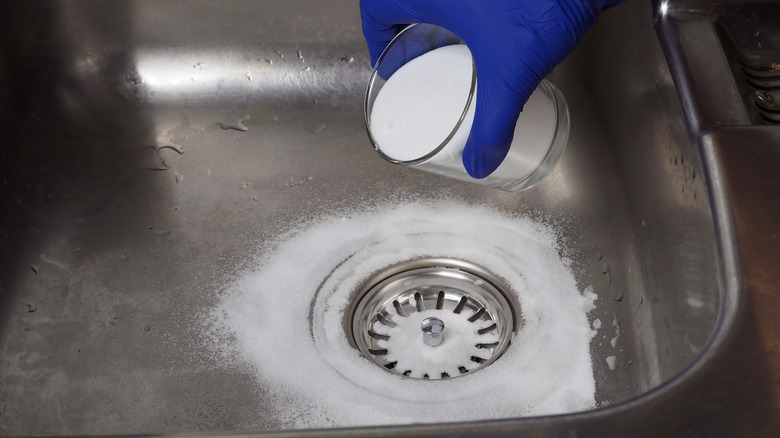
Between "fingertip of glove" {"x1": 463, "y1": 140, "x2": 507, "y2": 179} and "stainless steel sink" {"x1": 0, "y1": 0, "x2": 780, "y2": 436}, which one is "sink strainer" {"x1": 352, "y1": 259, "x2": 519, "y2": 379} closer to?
"stainless steel sink" {"x1": 0, "y1": 0, "x2": 780, "y2": 436}

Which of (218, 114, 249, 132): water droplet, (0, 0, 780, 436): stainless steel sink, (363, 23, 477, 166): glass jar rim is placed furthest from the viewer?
(218, 114, 249, 132): water droplet

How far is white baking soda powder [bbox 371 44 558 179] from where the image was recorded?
2.10 ft

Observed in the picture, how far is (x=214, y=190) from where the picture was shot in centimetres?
93

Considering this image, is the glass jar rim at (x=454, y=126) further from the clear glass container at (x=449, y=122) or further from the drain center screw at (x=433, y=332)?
the drain center screw at (x=433, y=332)

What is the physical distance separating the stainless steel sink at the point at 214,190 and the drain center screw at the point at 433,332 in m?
0.15

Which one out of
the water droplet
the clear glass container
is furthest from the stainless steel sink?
the clear glass container

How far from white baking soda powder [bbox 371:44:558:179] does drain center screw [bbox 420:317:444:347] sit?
0.19m

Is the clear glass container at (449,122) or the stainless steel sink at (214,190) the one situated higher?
the clear glass container at (449,122)

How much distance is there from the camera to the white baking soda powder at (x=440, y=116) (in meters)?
0.64

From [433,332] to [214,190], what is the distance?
318 mm

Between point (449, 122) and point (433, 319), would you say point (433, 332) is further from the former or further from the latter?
point (449, 122)

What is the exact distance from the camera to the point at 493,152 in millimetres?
628

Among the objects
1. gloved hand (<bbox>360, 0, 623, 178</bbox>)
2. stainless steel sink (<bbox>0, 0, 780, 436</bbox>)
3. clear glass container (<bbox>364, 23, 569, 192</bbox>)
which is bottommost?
stainless steel sink (<bbox>0, 0, 780, 436</bbox>)

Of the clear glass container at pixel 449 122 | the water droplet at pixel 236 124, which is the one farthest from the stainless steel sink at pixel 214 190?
the clear glass container at pixel 449 122
